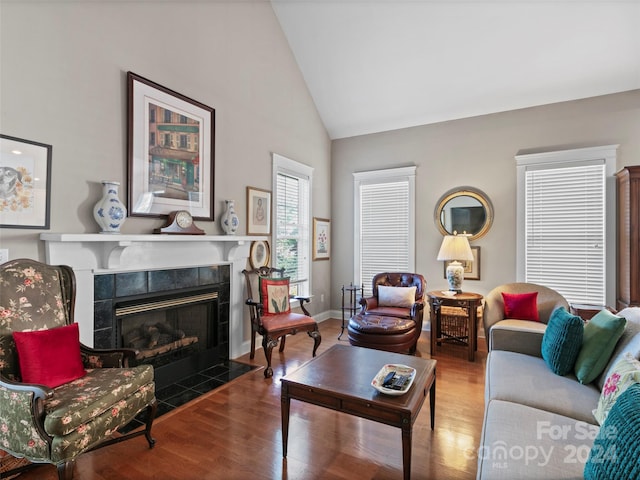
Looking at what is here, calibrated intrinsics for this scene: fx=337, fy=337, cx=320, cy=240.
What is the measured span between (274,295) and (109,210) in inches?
75.5

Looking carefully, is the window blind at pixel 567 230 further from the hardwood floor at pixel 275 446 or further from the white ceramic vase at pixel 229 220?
the white ceramic vase at pixel 229 220

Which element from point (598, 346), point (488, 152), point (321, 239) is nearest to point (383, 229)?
point (321, 239)

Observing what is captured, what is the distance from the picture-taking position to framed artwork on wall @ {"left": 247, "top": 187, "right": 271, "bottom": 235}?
405 cm

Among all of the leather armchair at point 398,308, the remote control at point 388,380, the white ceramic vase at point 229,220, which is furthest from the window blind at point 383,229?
the remote control at point 388,380

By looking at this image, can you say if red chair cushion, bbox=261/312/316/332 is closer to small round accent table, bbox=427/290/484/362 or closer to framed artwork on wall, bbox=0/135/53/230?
small round accent table, bbox=427/290/484/362

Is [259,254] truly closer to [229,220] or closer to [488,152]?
[229,220]

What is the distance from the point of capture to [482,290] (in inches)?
182

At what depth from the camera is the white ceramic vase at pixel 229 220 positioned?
365cm

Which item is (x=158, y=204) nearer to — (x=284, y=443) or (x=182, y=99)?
(x=182, y=99)

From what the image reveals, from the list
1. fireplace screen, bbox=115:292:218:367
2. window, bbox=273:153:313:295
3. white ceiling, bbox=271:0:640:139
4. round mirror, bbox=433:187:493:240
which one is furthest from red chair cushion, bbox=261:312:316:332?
white ceiling, bbox=271:0:640:139

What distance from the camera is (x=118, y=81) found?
2725 mm

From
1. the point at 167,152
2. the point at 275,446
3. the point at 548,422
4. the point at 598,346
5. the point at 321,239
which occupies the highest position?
the point at 167,152

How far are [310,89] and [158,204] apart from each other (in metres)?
3.23

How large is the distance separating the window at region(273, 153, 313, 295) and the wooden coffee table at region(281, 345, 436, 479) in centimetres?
240
